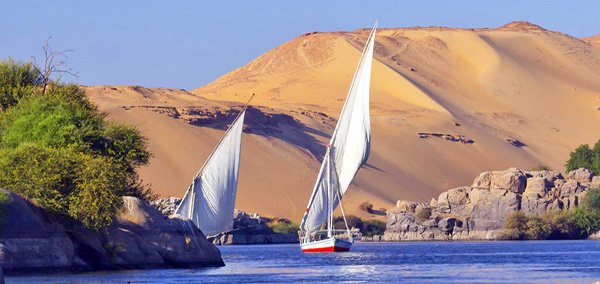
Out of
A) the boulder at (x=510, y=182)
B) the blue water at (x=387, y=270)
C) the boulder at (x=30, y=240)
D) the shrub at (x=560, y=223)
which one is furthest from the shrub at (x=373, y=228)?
the boulder at (x=30, y=240)

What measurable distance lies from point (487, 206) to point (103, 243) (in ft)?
136

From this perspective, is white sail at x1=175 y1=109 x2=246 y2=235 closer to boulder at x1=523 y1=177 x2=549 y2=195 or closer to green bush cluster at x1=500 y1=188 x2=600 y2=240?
green bush cluster at x1=500 y1=188 x2=600 y2=240

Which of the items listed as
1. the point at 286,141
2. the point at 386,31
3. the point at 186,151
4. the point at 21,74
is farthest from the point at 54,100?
the point at 386,31

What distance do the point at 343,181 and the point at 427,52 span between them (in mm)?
107214

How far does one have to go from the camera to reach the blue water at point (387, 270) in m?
29.8

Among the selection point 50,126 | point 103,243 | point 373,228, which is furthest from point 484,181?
point 103,243

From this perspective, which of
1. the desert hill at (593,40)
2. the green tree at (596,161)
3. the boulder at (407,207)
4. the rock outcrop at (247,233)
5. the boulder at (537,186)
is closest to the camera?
the rock outcrop at (247,233)

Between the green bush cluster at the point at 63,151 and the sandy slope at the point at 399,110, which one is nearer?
the green bush cluster at the point at 63,151

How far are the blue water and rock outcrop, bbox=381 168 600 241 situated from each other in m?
23.3

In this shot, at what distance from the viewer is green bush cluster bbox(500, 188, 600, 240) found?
223 ft

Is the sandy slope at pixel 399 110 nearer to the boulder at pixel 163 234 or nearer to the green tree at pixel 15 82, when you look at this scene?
the green tree at pixel 15 82

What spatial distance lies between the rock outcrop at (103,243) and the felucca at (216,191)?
520cm

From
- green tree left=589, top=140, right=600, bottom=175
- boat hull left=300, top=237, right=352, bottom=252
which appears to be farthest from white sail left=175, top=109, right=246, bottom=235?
green tree left=589, top=140, right=600, bottom=175

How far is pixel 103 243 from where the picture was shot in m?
33.2
